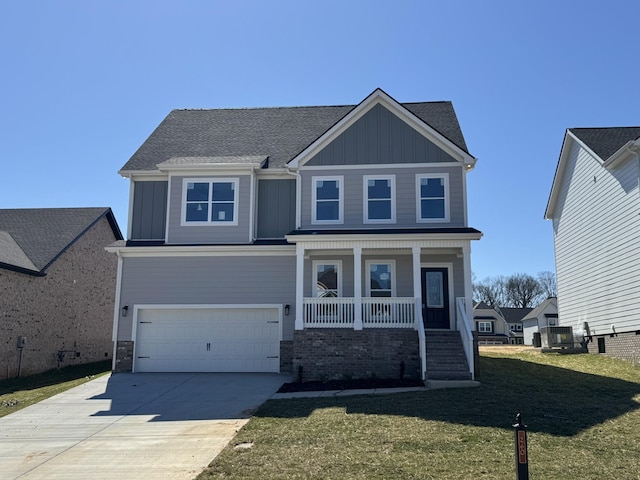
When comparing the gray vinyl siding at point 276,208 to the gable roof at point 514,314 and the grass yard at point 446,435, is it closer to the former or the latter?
the grass yard at point 446,435

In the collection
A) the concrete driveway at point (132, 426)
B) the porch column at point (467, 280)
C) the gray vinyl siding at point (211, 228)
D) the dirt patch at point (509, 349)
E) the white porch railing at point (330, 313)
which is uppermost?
the gray vinyl siding at point (211, 228)

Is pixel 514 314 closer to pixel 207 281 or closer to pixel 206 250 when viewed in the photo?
pixel 207 281

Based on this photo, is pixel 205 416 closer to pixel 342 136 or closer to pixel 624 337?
pixel 342 136

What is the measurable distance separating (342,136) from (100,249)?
13589mm

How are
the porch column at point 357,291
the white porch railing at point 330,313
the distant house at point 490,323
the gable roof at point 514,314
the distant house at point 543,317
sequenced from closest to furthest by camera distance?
the porch column at point 357,291
the white porch railing at point 330,313
the distant house at point 543,317
the distant house at point 490,323
the gable roof at point 514,314

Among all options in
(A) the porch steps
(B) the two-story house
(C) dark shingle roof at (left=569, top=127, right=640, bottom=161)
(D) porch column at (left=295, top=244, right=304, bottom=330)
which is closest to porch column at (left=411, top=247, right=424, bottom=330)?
(B) the two-story house

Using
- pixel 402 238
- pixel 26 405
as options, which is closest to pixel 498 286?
pixel 402 238

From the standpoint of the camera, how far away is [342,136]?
58.4 ft

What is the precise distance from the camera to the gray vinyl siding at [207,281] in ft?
57.0

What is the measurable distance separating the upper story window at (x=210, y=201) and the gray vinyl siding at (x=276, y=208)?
0.92 meters

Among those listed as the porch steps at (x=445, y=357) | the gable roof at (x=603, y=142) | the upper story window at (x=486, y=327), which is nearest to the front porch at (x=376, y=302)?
the porch steps at (x=445, y=357)

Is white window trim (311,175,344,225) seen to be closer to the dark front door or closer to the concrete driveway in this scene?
the dark front door

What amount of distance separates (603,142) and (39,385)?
20623 mm

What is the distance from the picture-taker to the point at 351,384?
14.3m
